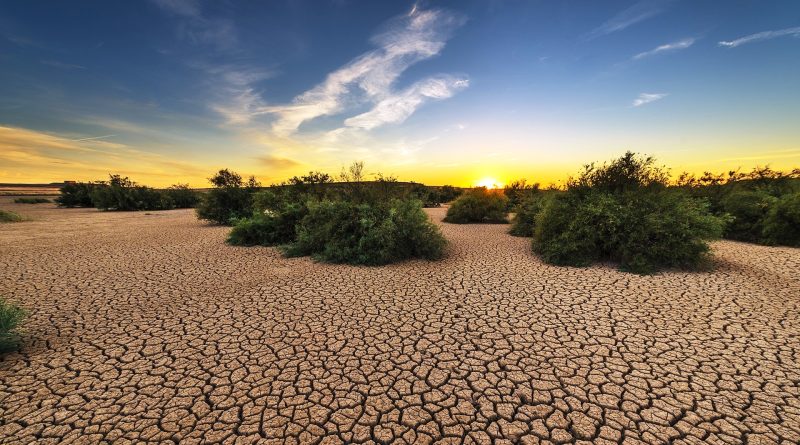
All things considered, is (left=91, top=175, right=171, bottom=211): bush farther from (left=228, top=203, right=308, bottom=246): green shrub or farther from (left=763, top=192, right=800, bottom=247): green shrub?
(left=763, top=192, right=800, bottom=247): green shrub

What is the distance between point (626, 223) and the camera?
7.86m

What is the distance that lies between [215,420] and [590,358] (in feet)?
13.8

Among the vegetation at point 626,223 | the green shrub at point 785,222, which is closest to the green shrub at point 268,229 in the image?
the vegetation at point 626,223

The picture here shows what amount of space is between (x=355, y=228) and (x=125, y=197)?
27984 mm

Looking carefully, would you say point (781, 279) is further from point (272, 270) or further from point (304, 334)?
point (272, 270)

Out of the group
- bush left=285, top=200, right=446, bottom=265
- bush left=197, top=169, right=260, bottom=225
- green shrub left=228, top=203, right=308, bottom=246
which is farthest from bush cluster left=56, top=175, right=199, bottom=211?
bush left=285, top=200, right=446, bottom=265

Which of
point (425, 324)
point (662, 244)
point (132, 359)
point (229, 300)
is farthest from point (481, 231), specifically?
point (132, 359)

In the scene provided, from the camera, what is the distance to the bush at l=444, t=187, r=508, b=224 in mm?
17344

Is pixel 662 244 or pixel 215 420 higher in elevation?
pixel 662 244

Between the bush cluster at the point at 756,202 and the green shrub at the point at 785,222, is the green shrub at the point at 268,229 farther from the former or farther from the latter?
the green shrub at the point at 785,222

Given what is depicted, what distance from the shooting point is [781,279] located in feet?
21.4

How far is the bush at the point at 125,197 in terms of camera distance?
2544 cm

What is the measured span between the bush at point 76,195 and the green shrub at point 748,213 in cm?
4516

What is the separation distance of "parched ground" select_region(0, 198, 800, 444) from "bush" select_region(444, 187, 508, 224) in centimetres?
1032
